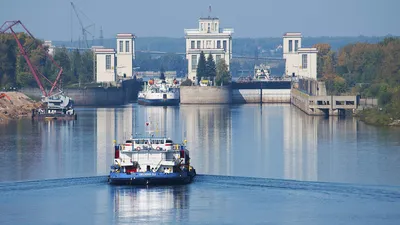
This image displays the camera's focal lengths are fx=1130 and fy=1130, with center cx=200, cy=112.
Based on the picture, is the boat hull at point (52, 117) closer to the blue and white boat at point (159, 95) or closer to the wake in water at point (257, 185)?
the blue and white boat at point (159, 95)

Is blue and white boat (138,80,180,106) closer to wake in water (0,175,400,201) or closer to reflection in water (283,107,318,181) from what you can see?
reflection in water (283,107,318,181)

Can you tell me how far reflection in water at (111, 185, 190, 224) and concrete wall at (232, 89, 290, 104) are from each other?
156 feet

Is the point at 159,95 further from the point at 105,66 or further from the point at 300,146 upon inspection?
the point at 300,146

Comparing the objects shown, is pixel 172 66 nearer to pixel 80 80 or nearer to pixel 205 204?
pixel 80 80

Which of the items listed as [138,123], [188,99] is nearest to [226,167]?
[138,123]

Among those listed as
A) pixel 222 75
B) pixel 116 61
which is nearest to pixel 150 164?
pixel 222 75

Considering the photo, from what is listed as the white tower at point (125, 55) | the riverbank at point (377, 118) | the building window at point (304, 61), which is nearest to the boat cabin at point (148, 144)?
the riverbank at point (377, 118)

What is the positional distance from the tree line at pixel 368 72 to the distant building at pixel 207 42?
7.89m

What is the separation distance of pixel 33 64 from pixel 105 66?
10432mm

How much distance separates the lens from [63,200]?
26906mm

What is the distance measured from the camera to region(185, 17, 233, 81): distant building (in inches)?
3474

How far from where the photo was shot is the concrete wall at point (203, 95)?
235 ft

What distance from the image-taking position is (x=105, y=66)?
280 feet

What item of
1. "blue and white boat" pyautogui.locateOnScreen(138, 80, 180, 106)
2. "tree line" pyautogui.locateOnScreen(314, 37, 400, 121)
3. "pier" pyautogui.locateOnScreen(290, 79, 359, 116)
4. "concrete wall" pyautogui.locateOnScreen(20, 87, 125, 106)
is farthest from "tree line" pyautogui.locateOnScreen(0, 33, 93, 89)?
"pier" pyautogui.locateOnScreen(290, 79, 359, 116)
